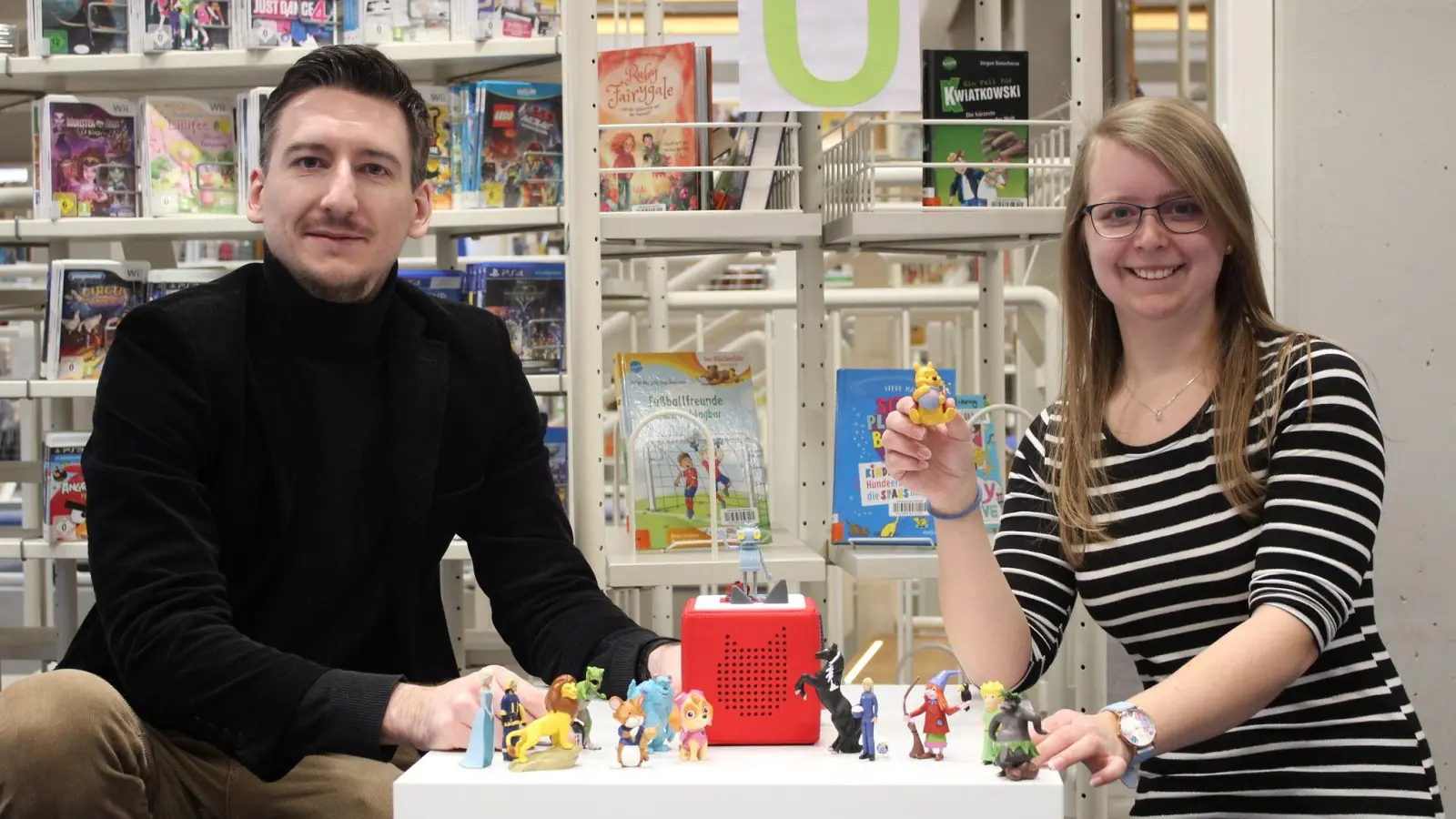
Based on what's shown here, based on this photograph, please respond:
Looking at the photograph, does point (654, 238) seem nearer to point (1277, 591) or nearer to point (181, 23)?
point (181, 23)

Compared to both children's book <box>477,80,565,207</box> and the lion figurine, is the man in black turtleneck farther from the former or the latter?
children's book <box>477,80,565,207</box>

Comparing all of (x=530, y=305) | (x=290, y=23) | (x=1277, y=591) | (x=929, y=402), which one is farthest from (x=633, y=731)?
(x=290, y=23)

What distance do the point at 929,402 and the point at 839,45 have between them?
94 centimetres

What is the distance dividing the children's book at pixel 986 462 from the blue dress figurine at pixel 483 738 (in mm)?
1345

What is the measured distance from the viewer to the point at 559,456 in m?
2.67

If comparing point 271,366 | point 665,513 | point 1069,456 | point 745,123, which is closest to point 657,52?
point 745,123

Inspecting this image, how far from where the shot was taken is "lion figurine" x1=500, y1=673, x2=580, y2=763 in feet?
3.67

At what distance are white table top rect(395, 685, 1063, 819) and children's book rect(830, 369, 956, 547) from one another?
1237 millimetres

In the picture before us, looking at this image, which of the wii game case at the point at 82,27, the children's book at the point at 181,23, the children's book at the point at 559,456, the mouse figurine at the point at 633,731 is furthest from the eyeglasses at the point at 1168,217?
the wii game case at the point at 82,27

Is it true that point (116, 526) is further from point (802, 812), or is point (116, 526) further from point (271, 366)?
point (802, 812)

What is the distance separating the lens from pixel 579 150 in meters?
2.15

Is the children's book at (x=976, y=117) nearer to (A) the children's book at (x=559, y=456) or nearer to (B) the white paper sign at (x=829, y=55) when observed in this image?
(B) the white paper sign at (x=829, y=55)

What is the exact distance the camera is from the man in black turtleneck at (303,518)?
4.77 feet

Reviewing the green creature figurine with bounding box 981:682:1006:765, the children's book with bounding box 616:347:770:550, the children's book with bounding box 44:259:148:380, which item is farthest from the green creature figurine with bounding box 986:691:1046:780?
the children's book with bounding box 44:259:148:380
